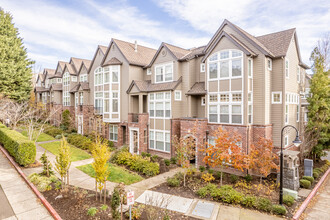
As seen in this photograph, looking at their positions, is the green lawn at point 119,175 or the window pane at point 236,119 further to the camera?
the window pane at point 236,119

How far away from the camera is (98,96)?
24469 millimetres

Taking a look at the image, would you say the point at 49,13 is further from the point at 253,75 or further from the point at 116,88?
the point at 253,75

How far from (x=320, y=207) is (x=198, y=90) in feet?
38.5

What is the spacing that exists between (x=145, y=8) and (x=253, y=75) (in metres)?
11.3

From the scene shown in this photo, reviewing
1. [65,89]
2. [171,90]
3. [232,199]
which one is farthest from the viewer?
[65,89]

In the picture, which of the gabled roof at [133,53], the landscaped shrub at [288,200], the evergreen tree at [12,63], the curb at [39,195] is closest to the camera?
the curb at [39,195]

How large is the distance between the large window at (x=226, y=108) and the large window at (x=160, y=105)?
442 cm

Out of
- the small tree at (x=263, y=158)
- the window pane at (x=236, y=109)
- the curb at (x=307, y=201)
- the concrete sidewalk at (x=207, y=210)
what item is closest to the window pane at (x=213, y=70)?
the window pane at (x=236, y=109)

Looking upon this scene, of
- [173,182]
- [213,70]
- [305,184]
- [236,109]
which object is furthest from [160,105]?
[305,184]

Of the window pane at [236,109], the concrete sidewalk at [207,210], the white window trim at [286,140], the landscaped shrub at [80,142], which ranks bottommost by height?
the concrete sidewalk at [207,210]

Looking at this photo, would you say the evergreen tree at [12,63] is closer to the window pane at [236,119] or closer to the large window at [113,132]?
the large window at [113,132]

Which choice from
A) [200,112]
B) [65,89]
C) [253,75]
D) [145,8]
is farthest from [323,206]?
[65,89]

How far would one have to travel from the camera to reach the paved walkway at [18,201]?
8422 mm

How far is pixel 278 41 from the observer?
16188 millimetres
